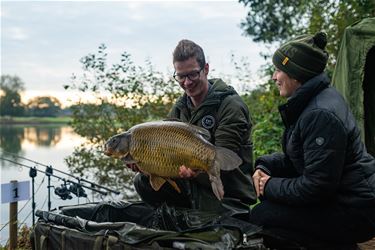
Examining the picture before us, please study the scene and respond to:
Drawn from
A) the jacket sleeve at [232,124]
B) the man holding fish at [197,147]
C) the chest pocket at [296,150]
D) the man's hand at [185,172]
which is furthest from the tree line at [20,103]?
the chest pocket at [296,150]

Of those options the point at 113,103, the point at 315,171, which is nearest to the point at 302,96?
the point at 315,171

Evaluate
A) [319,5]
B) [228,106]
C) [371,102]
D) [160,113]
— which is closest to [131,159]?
[228,106]

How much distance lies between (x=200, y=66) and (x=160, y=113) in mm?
4258

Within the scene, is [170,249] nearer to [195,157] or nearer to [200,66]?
[195,157]

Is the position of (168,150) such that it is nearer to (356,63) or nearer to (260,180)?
(260,180)

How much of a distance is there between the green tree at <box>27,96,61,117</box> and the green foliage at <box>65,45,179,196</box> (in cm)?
41

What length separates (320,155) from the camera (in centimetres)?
187

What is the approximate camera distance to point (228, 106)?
2494 mm

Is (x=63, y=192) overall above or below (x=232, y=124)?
below

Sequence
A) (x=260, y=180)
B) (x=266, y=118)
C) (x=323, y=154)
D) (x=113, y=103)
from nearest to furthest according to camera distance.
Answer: (x=323, y=154) → (x=260, y=180) → (x=266, y=118) → (x=113, y=103)

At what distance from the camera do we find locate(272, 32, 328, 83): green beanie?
207 cm

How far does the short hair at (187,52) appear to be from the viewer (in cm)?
250

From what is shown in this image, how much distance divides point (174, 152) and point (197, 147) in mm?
93

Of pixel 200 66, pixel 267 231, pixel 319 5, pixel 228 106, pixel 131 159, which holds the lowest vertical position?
pixel 267 231
